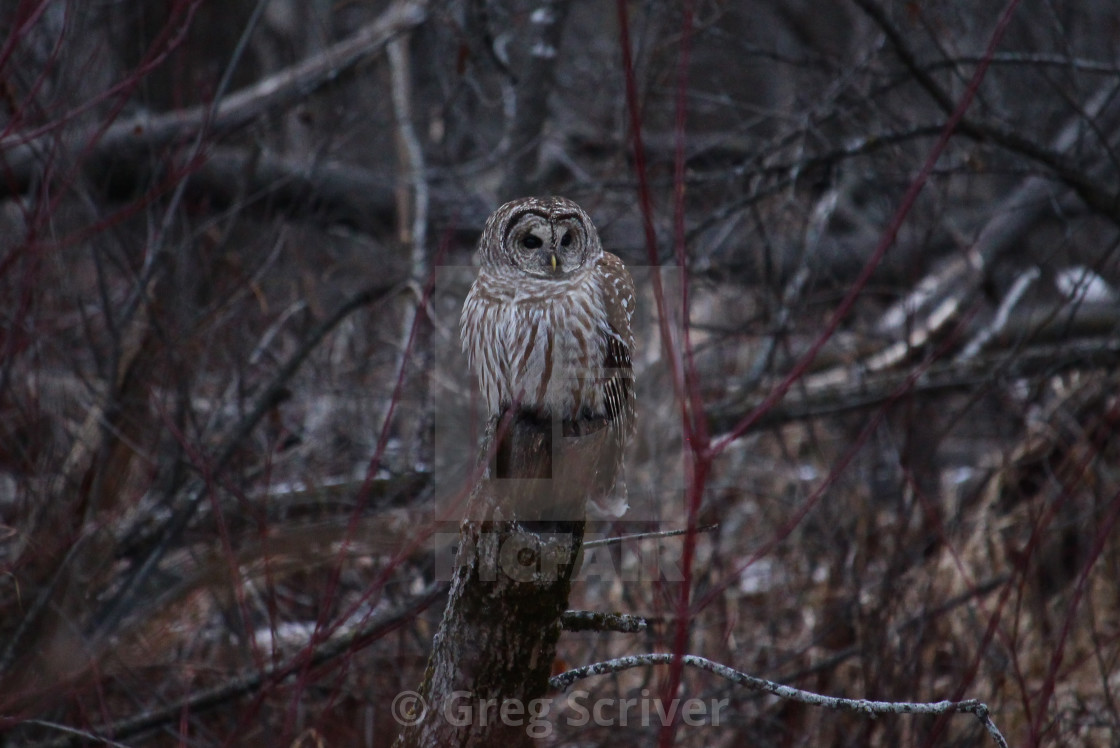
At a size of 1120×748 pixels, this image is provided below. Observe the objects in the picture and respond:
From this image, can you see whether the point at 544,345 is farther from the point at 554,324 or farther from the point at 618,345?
the point at 618,345

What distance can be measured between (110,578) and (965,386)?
526cm

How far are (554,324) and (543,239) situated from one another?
31 centimetres

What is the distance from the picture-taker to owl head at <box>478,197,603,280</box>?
3.54 m

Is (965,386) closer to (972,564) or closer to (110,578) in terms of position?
(972,564)

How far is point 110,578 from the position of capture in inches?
207

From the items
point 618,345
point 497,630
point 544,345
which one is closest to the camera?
point 497,630

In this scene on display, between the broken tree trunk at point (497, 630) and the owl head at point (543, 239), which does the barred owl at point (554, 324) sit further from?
the broken tree trunk at point (497, 630)

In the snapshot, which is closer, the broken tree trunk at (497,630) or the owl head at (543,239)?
the broken tree trunk at (497,630)

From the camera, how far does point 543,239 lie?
11.6ft

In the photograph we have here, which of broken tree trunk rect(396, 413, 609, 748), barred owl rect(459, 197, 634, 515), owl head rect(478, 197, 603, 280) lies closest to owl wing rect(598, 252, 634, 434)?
barred owl rect(459, 197, 634, 515)

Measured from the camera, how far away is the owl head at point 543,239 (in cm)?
354

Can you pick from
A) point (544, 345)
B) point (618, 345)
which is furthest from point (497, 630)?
point (618, 345)

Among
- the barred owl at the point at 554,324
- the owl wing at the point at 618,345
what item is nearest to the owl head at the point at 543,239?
the barred owl at the point at 554,324

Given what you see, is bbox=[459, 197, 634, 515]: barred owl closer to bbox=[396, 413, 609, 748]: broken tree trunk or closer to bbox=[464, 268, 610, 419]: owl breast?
bbox=[464, 268, 610, 419]: owl breast
